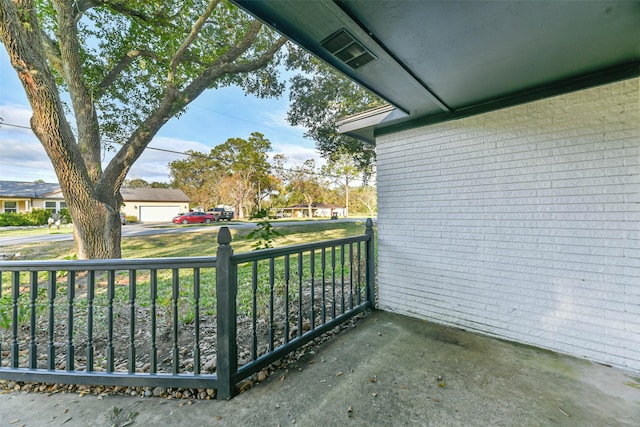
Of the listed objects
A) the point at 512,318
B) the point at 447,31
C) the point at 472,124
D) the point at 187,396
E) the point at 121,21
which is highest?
the point at 121,21

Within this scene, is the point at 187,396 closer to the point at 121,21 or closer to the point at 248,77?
the point at 248,77

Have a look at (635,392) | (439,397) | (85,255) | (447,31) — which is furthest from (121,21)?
(635,392)

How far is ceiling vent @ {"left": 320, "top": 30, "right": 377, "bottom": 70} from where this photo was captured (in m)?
1.62

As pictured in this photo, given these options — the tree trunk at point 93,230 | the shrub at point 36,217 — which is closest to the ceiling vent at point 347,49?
the tree trunk at point 93,230

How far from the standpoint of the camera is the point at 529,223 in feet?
7.87

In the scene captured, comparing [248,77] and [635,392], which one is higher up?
[248,77]

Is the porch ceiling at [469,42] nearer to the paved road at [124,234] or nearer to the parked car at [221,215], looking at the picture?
the paved road at [124,234]

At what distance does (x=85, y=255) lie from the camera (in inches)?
212

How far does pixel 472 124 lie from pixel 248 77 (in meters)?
6.37

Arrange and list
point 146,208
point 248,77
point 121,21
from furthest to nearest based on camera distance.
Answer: point 146,208
point 248,77
point 121,21

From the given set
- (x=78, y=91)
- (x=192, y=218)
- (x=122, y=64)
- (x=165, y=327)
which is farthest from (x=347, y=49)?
(x=192, y=218)

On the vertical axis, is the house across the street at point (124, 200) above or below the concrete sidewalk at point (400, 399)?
above

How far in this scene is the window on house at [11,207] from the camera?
2062 cm

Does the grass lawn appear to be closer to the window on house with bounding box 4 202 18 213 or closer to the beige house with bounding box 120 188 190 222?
the beige house with bounding box 120 188 190 222
